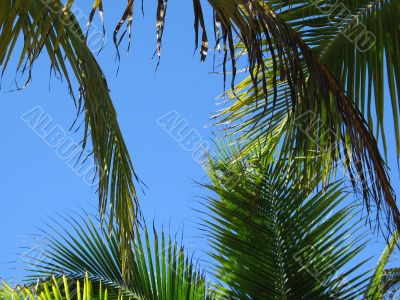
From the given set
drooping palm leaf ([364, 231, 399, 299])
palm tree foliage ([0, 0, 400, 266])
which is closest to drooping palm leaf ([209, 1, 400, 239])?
palm tree foliage ([0, 0, 400, 266])

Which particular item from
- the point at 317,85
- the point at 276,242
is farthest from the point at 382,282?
the point at 317,85

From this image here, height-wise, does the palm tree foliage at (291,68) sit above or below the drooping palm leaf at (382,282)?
above

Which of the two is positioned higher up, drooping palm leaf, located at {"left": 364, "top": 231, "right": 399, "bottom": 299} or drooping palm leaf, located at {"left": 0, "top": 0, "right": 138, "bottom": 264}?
drooping palm leaf, located at {"left": 0, "top": 0, "right": 138, "bottom": 264}

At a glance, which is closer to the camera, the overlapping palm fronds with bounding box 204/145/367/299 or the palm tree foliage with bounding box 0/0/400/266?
the palm tree foliage with bounding box 0/0/400/266

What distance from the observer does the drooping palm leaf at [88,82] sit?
9.24ft

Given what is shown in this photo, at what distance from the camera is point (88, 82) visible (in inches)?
135

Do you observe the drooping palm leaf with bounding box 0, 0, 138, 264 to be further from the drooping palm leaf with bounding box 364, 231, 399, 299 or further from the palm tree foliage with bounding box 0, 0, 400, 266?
the drooping palm leaf with bounding box 364, 231, 399, 299

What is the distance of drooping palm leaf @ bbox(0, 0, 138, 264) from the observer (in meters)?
2.82

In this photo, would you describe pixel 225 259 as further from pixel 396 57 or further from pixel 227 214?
pixel 396 57

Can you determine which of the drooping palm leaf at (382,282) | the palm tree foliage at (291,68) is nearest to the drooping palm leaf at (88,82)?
the palm tree foliage at (291,68)

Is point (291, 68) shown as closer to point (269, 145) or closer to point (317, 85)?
point (317, 85)

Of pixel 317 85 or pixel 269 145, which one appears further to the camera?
pixel 269 145

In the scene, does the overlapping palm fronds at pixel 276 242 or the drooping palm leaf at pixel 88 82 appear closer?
the drooping palm leaf at pixel 88 82

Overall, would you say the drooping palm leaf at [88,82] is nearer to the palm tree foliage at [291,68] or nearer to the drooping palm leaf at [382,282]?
the palm tree foliage at [291,68]
